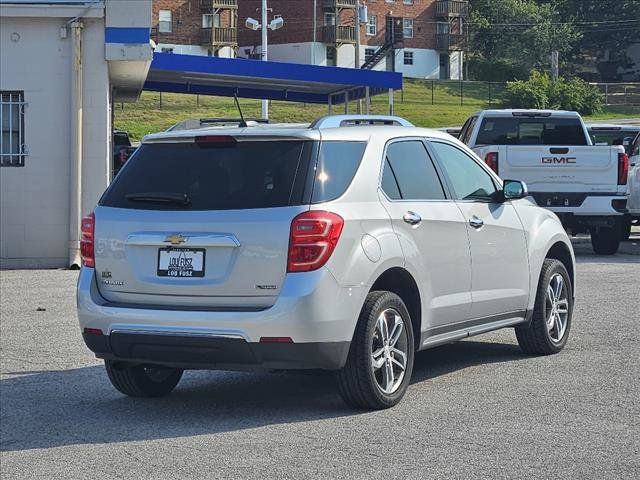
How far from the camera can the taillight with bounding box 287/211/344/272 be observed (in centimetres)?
749

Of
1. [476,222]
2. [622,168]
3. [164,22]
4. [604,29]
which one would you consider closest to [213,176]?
[476,222]

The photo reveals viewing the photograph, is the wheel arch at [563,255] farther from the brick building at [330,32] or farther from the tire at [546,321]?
the brick building at [330,32]

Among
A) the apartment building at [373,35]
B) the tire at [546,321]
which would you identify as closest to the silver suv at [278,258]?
the tire at [546,321]

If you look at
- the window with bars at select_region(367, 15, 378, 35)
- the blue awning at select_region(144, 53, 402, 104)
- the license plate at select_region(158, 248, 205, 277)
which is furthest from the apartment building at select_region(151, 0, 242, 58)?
the license plate at select_region(158, 248, 205, 277)

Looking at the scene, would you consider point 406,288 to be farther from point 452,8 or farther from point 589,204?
point 452,8

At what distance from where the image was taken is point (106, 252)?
318 inches

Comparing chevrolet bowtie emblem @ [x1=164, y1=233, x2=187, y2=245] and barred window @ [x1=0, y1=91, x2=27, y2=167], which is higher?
barred window @ [x1=0, y1=91, x2=27, y2=167]

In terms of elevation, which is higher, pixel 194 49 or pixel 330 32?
pixel 330 32

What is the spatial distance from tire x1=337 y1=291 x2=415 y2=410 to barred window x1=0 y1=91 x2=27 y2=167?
11921 mm

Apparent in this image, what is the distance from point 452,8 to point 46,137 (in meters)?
74.9

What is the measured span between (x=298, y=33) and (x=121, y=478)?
7823cm

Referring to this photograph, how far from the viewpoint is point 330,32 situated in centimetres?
8250

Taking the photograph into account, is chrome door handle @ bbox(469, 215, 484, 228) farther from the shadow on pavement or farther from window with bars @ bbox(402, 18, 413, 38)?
window with bars @ bbox(402, 18, 413, 38)

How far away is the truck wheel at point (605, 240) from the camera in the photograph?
19.8 meters
